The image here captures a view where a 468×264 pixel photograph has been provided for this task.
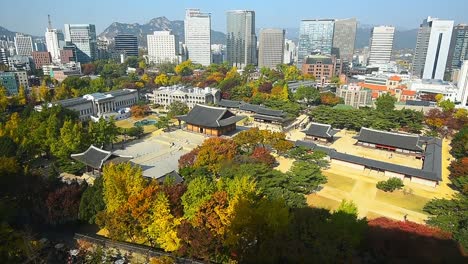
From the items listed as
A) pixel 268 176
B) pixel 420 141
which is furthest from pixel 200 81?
pixel 268 176

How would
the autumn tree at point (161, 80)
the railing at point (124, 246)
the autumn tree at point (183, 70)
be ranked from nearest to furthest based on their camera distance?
the railing at point (124, 246), the autumn tree at point (161, 80), the autumn tree at point (183, 70)

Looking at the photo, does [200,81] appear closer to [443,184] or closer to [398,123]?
[398,123]

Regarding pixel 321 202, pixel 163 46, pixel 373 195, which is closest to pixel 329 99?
pixel 373 195

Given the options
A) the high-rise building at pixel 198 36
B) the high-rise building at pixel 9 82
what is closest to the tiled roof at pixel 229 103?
the high-rise building at pixel 9 82

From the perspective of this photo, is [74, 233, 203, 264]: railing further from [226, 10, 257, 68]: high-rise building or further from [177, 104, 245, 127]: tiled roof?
[226, 10, 257, 68]: high-rise building

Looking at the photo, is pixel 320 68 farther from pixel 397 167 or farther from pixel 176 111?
pixel 397 167

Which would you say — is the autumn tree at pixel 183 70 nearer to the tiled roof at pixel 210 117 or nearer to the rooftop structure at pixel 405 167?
the tiled roof at pixel 210 117

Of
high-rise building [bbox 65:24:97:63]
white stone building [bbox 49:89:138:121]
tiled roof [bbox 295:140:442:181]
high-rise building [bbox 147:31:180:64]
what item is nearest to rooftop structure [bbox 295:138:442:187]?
tiled roof [bbox 295:140:442:181]
